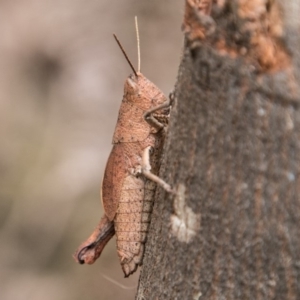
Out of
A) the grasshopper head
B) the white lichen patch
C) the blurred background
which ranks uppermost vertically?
the grasshopper head

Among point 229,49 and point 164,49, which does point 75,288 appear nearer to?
point 164,49

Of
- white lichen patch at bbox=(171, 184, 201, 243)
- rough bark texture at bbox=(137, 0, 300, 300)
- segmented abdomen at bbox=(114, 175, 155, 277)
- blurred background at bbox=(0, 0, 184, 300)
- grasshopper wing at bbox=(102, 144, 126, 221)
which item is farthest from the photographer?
blurred background at bbox=(0, 0, 184, 300)

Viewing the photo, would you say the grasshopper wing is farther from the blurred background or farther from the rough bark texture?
the blurred background

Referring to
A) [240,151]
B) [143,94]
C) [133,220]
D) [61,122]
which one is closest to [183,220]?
[240,151]

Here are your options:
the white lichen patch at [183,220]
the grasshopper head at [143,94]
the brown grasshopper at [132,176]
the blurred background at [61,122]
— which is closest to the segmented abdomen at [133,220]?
the brown grasshopper at [132,176]

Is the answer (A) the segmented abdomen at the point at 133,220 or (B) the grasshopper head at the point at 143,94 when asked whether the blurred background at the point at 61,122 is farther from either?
(B) the grasshopper head at the point at 143,94

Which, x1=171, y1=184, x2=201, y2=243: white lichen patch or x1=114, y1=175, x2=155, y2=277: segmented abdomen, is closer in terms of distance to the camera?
x1=171, y1=184, x2=201, y2=243: white lichen patch

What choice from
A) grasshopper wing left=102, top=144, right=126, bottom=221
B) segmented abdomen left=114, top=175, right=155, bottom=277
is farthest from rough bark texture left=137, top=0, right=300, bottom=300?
grasshopper wing left=102, top=144, right=126, bottom=221

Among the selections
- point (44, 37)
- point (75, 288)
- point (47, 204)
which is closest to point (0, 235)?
point (47, 204)
